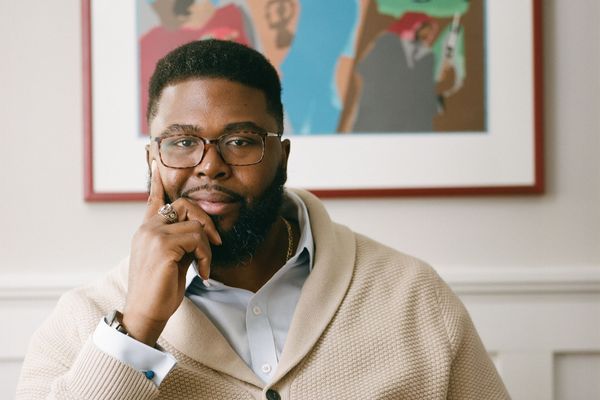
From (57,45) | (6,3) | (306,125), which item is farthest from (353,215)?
(6,3)

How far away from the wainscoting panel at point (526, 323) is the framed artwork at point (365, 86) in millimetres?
225

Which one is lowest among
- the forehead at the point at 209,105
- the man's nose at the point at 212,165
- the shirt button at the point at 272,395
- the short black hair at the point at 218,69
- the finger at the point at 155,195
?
the shirt button at the point at 272,395

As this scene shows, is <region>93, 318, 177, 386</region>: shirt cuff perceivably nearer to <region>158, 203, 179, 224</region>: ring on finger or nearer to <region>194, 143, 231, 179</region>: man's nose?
<region>158, 203, 179, 224</region>: ring on finger

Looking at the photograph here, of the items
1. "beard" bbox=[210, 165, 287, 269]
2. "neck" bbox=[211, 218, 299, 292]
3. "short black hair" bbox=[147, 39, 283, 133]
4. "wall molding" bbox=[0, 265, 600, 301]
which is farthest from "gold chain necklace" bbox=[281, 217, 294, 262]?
"wall molding" bbox=[0, 265, 600, 301]

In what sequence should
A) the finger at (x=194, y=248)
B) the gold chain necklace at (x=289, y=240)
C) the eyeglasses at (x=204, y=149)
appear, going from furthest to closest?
the gold chain necklace at (x=289, y=240) < the eyeglasses at (x=204, y=149) < the finger at (x=194, y=248)

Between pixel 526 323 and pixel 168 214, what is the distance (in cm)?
98

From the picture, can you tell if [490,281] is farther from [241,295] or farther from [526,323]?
[241,295]

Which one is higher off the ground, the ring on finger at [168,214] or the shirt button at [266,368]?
the ring on finger at [168,214]

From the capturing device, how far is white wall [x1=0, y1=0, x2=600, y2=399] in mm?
1830

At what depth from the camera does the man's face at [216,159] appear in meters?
1.36

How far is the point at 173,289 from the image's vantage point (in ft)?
4.11

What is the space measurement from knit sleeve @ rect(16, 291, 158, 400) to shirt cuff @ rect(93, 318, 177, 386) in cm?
2

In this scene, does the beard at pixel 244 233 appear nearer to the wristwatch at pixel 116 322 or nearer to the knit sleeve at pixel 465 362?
the wristwatch at pixel 116 322

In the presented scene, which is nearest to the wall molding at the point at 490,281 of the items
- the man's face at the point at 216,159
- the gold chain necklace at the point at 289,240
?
the gold chain necklace at the point at 289,240
